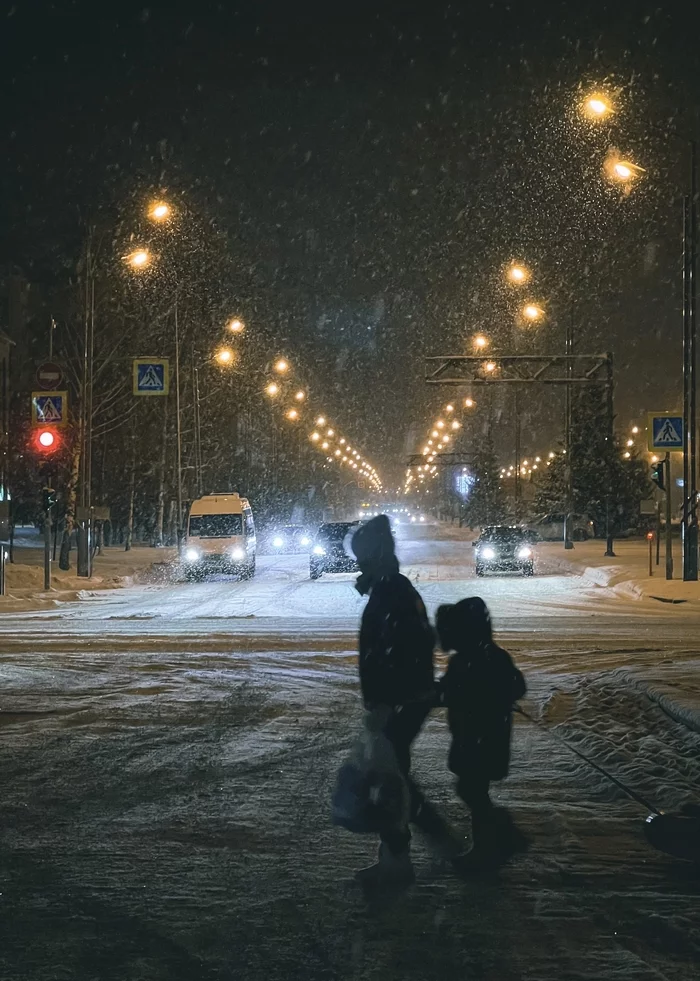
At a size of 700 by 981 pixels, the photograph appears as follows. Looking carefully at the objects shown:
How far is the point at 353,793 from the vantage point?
21.6ft

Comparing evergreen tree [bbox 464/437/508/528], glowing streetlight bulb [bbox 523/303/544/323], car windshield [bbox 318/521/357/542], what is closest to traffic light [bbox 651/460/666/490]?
glowing streetlight bulb [bbox 523/303/544/323]

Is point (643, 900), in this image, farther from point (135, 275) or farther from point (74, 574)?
point (135, 275)

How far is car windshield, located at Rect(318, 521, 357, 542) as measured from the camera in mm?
38141

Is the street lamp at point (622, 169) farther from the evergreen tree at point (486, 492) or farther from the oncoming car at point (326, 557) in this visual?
the evergreen tree at point (486, 492)

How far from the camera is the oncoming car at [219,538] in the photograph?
37.0m

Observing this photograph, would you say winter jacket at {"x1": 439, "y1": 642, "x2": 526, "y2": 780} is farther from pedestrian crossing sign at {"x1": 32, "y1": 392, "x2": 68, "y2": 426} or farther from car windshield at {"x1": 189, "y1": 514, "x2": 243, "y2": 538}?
car windshield at {"x1": 189, "y1": 514, "x2": 243, "y2": 538}

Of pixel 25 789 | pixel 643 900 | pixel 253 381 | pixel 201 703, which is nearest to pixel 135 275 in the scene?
pixel 253 381

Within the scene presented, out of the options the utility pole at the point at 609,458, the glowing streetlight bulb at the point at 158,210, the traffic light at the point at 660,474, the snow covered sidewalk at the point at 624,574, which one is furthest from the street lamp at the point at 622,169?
the utility pole at the point at 609,458

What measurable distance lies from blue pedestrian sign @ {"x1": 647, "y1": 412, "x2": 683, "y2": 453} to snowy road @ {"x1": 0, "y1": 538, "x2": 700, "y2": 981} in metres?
12.4

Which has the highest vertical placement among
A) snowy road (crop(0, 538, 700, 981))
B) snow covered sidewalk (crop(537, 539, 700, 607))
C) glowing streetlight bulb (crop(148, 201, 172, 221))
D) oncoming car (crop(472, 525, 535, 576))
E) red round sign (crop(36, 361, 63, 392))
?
glowing streetlight bulb (crop(148, 201, 172, 221))

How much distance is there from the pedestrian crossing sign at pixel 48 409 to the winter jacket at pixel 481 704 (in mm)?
23719

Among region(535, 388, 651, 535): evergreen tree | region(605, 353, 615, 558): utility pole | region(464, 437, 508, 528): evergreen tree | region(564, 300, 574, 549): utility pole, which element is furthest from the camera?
region(464, 437, 508, 528): evergreen tree

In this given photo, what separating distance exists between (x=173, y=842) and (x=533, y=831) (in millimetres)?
2157

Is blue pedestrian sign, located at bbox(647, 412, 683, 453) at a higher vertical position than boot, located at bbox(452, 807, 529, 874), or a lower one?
higher
